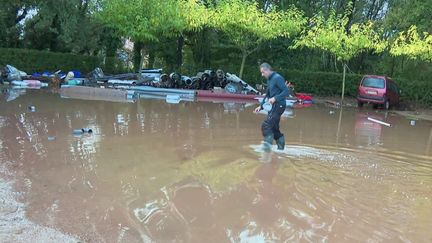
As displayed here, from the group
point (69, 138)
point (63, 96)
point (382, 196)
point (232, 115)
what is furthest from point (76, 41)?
point (382, 196)

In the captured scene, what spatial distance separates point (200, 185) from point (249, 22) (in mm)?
20707

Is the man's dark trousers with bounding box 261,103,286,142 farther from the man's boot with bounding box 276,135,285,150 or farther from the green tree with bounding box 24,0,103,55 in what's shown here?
the green tree with bounding box 24,0,103,55

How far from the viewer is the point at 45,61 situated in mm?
30281

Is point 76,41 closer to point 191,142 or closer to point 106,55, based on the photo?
point 106,55

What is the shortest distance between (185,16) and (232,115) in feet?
38.7

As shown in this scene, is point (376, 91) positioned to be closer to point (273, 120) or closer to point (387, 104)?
point (387, 104)

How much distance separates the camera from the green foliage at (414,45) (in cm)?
2456

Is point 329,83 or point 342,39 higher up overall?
point 342,39

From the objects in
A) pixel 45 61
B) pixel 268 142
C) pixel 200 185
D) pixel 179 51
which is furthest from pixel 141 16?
pixel 200 185

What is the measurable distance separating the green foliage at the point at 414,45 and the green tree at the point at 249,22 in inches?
225

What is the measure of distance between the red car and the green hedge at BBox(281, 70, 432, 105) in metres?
3.02

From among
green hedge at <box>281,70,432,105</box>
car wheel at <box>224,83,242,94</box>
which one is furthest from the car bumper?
car wheel at <box>224,83,242,94</box>

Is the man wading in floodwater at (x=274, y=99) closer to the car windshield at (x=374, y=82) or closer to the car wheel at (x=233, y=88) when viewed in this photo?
the car wheel at (x=233, y=88)

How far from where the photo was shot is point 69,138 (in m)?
10.5
